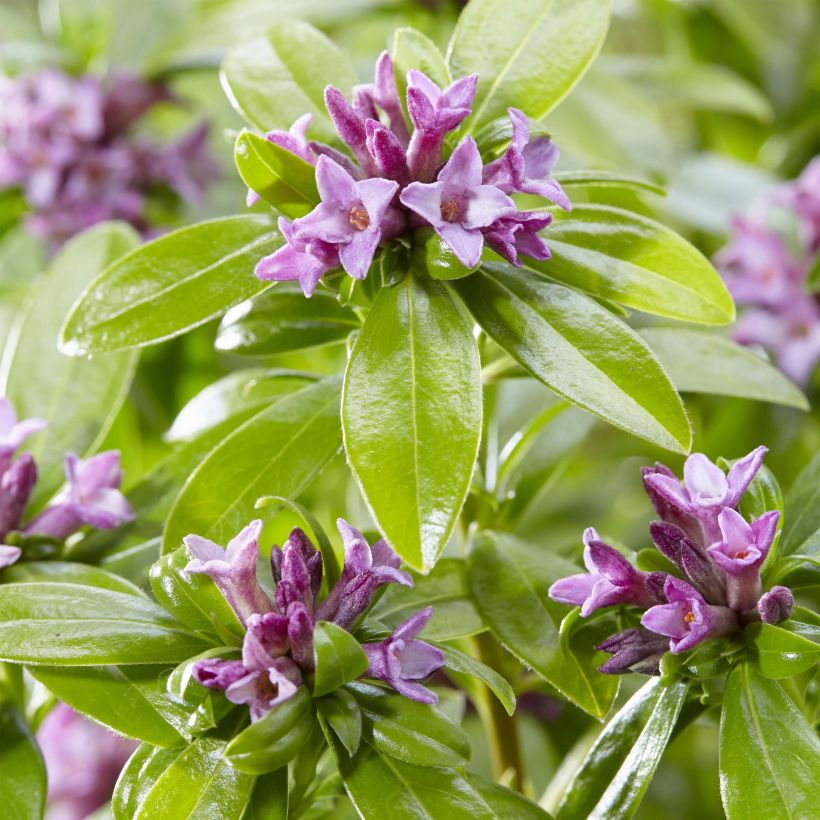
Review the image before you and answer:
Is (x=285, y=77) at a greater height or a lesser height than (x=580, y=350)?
greater

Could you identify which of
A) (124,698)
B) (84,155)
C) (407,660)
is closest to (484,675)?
(407,660)

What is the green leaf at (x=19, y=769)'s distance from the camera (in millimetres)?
933

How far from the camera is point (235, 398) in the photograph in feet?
3.64

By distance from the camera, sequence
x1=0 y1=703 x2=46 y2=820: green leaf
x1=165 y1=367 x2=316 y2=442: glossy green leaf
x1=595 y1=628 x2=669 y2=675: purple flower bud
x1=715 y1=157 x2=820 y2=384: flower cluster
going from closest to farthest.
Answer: x1=595 y1=628 x2=669 y2=675: purple flower bud → x1=0 y1=703 x2=46 y2=820: green leaf → x1=165 y1=367 x2=316 y2=442: glossy green leaf → x1=715 y1=157 x2=820 y2=384: flower cluster

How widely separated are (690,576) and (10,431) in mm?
589

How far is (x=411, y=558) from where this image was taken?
2.38 feet

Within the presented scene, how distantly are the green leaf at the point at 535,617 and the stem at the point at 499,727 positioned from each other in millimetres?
123

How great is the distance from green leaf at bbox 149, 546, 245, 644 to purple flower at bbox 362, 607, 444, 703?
99 millimetres

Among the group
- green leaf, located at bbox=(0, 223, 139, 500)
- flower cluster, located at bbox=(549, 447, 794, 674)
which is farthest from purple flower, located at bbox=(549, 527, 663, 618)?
green leaf, located at bbox=(0, 223, 139, 500)

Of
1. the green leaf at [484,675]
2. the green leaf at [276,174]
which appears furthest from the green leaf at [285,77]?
the green leaf at [484,675]

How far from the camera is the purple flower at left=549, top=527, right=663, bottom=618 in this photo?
812mm

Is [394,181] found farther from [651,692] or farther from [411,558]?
[651,692]

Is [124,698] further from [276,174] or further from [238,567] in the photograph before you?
[276,174]

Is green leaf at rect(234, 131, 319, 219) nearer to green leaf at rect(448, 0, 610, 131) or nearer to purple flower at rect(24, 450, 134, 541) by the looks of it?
green leaf at rect(448, 0, 610, 131)
